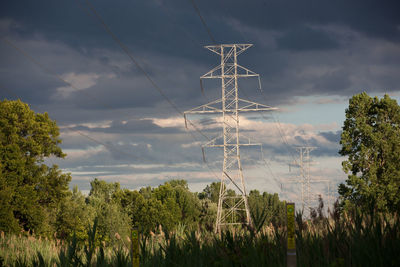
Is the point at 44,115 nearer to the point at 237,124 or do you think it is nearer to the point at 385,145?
the point at 237,124

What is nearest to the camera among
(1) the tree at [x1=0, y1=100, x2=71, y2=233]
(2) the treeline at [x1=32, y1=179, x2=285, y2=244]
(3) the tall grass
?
(3) the tall grass

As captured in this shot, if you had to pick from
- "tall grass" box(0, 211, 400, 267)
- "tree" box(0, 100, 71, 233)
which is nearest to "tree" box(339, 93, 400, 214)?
"tree" box(0, 100, 71, 233)

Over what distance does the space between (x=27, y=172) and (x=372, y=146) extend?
29502mm

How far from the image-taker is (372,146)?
137 ft

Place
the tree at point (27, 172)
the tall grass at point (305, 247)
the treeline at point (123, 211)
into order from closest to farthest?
the tall grass at point (305, 247) < the tree at point (27, 172) < the treeline at point (123, 211)

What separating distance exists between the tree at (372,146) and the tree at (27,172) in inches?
980

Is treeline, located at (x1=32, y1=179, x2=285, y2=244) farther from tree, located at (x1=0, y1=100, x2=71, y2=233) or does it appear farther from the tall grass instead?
the tall grass

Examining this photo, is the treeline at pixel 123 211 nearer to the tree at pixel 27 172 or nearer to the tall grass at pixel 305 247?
the tree at pixel 27 172

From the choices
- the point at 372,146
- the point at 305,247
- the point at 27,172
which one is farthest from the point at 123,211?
the point at 305,247

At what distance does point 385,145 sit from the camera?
134 feet

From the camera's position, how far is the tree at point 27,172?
3797cm

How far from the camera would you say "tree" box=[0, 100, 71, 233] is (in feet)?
125

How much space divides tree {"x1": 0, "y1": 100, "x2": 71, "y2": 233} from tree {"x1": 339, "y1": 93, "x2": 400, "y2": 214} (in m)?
24.9

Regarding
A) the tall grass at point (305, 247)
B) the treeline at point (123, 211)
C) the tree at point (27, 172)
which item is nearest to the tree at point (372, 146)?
the treeline at point (123, 211)
